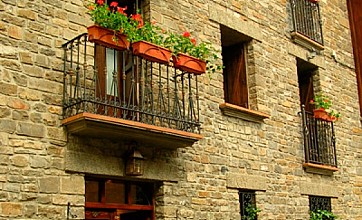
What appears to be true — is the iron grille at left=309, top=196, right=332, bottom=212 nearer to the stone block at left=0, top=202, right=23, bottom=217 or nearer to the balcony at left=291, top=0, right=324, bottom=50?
the balcony at left=291, top=0, right=324, bottom=50

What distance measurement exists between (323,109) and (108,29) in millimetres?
5129

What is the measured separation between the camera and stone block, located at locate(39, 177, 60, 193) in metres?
5.68

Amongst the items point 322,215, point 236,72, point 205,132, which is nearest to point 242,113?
point 205,132

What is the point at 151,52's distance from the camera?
21.1ft

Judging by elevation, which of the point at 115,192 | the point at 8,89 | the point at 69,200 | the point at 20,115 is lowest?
the point at 69,200

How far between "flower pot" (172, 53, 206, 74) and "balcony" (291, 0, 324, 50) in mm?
3602

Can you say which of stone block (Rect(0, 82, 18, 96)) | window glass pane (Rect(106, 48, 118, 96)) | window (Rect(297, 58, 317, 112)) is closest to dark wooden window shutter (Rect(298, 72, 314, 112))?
window (Rect(297, 58, 317, 112))

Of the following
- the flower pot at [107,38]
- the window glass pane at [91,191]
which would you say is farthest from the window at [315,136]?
the flower pot at [107,38]

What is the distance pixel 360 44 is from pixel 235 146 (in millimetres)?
5796

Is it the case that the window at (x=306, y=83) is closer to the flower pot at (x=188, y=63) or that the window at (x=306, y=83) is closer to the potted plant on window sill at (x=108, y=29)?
the flower pot at (x=188, y=63)

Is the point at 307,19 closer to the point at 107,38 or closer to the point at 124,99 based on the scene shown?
the point at 124,99

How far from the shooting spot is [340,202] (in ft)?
33.6

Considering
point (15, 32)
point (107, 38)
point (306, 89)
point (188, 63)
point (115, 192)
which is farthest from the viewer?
point (306, 89)

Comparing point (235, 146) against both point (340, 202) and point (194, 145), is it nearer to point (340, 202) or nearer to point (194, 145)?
point (194, 145)
